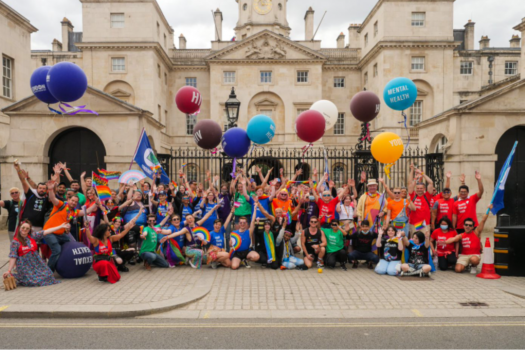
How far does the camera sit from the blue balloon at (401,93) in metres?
9.71

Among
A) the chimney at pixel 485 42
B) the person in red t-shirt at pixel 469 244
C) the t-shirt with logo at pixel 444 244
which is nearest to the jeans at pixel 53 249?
the t-shirt with logo at pixel 444 244

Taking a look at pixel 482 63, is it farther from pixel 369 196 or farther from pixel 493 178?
pixel 369 196

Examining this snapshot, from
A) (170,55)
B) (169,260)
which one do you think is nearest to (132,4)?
(170,55)

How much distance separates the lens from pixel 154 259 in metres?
8.62

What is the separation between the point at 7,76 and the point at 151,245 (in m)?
16.5

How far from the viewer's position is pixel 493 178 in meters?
13.7

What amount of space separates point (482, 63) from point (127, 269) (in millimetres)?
40471

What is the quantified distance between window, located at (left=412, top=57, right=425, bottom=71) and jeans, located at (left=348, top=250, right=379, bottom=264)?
29974mm

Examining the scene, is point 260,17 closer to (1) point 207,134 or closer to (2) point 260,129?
(1) point 207,134

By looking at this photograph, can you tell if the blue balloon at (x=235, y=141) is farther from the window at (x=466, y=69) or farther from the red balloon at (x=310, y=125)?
the window at (x=466, y=69)

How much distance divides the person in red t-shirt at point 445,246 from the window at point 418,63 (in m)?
29.2

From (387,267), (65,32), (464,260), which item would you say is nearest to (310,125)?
(387,267)

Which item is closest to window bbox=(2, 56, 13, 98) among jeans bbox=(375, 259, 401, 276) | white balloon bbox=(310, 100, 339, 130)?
white balloon bbox=(310, 100, 339, 130)

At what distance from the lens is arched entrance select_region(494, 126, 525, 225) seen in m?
13.7
